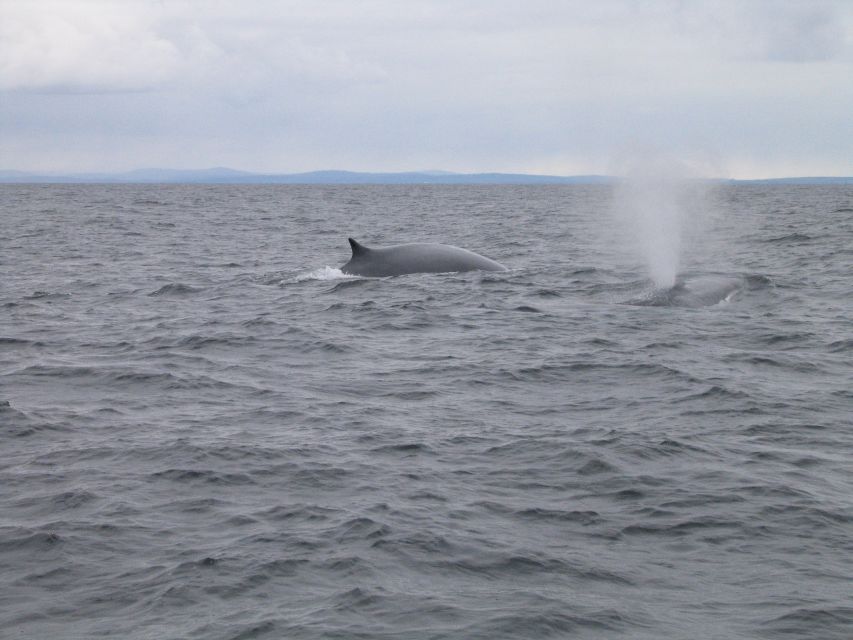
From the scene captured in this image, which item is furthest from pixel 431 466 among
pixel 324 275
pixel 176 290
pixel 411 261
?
pixel 324 275

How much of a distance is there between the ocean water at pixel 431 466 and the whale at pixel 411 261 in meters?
3.09

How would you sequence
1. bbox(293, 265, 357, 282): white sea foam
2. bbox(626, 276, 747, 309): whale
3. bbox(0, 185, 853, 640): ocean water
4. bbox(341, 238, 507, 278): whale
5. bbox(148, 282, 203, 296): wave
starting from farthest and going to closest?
bbox(293, 265, 357, 282): white sea foam
bbox(341, 238, 507, 278): whale
bbox(148, 282, 203, 296): wave
bbox(626, 276, 747, 309): whale
bbox(0, 185, 853, 640): ocean water

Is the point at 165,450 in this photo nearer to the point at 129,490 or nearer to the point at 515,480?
the point at 129,490

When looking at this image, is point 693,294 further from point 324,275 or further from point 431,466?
point 431,466

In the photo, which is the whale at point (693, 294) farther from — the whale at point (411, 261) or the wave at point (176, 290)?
the wave at point (176, 290)

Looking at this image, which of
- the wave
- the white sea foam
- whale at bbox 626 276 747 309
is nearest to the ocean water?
Result: whale at bbox 626 276 747 309

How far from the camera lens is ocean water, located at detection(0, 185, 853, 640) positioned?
24.2ft

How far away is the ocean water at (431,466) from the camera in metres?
7.38

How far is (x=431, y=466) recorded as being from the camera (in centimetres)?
1048

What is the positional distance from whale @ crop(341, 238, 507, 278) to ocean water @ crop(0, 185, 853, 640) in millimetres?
3093

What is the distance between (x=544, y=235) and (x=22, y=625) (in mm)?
42777

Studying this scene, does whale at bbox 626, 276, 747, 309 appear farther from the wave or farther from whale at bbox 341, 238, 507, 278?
the wave

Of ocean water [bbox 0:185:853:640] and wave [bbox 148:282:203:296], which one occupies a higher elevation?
Answer: ocean water [bbox 0:185:853:640]

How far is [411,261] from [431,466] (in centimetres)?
1600
